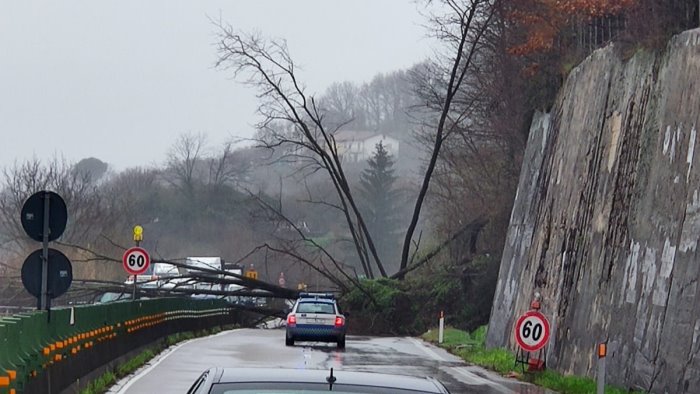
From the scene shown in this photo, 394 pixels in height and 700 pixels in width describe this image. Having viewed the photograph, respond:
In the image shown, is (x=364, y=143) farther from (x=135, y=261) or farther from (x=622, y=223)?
(x=622, y=223)

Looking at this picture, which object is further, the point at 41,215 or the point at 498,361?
the point at 498,361

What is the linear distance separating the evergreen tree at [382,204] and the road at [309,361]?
62630 millimetres

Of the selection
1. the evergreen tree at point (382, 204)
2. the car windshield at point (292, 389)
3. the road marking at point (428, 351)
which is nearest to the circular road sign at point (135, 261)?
the road marking at point (428, 351)

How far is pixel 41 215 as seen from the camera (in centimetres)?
1845

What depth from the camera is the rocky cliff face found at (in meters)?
19.8

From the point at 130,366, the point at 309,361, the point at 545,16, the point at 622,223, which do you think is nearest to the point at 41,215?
the point at 130,366

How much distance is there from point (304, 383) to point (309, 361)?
2203 centimetres

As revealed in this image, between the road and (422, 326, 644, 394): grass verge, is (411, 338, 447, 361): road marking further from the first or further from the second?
(422, 326, 644, 394): grass verge

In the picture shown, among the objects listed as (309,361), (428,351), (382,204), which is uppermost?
(382,204)

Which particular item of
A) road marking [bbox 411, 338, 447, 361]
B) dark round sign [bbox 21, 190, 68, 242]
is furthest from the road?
dark round sign [bbox 21, 190, 68, 242]

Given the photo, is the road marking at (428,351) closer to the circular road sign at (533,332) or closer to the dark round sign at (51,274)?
the circular road sign at (533,332)

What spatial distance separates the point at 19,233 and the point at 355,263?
37649mm

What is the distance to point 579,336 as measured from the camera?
1037 inches

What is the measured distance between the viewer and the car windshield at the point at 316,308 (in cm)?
3678
